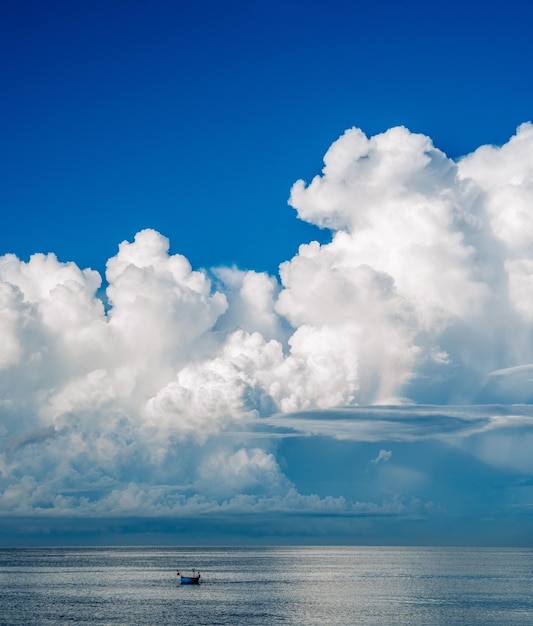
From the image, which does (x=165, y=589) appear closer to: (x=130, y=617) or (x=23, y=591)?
(x=23, y=591)

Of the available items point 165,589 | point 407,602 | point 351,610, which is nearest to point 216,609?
point 351,610

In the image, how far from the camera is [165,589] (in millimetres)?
194500

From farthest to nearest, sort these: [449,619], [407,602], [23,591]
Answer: [23,591] → [407,602] → [449,619]

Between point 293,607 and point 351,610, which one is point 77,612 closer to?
point 293,607

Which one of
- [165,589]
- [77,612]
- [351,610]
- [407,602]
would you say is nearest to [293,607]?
[351,610]

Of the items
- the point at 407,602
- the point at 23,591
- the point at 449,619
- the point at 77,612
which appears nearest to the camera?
the point at 449,619

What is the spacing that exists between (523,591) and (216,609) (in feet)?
259

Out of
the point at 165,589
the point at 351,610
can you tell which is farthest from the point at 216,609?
the point at 165,589

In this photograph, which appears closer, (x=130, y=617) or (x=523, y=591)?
(x=130, y=617)

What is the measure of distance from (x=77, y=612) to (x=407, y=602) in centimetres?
6094

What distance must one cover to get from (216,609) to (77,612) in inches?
956

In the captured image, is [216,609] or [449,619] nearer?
[449,619]

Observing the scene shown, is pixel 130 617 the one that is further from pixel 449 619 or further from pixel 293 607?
pixel 449 619

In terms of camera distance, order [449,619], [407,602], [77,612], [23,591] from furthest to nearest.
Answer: [23,591]
[407,602]
[77,612]
[449,619]
